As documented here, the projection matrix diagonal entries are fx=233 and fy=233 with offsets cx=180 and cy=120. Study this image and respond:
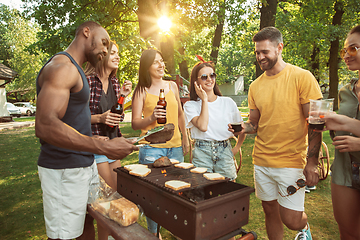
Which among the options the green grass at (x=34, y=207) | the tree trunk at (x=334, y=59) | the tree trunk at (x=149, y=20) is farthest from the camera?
the tree trunk at (x=334, y=59)

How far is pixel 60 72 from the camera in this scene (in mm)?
1733

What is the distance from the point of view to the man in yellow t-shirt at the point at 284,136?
99.9 inches

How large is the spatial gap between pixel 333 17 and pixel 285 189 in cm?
1708

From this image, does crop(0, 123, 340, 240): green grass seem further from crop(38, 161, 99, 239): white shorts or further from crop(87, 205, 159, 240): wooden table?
Answer: crop(38, 161, 99, 239): white shorts

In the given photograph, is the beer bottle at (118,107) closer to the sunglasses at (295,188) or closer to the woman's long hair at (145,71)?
the woman's long hair at (145,71)

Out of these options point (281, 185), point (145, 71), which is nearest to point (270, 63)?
point (281, 185)

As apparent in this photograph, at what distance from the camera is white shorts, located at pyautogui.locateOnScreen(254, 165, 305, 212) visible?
259 centimetres

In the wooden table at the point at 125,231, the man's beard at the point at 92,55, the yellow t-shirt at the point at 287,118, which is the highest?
the man's beard at the point at 92,55

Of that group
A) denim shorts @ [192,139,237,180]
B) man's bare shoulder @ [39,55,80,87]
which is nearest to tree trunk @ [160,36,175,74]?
denim shorts @ [192,139,237,180]

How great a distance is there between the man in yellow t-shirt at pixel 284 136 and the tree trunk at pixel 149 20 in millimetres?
5702

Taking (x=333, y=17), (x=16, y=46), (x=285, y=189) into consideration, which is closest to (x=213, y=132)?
(x=285, y=189)

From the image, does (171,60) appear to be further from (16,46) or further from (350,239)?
(16,46)

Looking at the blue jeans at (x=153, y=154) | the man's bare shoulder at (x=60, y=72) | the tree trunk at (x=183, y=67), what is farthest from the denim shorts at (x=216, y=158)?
the tree trunk at (x=183, y=67)

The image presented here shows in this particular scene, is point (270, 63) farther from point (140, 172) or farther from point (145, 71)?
point (140, 172)
